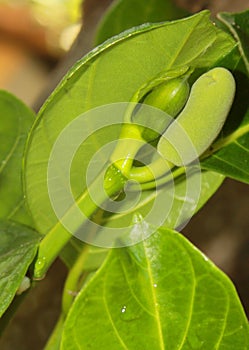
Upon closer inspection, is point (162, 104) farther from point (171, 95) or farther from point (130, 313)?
point (130, 313)


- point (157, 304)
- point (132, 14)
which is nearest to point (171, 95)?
point (157, 304)

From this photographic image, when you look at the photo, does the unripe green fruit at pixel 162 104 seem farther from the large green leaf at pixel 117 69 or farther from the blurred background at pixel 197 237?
the blurred background at pixel 197 237

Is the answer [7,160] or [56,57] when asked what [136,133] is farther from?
[56,57]

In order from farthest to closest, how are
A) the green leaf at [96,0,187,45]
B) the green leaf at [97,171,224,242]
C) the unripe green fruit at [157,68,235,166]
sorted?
the green leaf at [96,0,187,45], the green leaf at [97,171,224,242], the unripe green fruit at [157,68,235,166]

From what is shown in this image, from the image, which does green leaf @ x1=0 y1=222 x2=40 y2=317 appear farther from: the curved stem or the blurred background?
the blurred background

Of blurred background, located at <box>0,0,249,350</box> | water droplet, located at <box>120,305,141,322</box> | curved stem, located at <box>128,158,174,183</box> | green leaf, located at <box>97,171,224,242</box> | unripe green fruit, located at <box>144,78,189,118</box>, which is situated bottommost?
blurred background, located at <box>0,0,249,350</box>

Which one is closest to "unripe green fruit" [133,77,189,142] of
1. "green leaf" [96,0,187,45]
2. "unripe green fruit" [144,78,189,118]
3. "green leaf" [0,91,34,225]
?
"unripe green fruit" [144,78,189,118]

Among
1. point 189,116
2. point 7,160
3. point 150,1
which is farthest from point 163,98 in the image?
point 150,1
